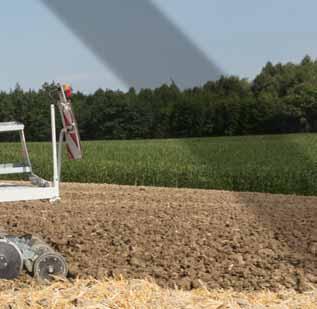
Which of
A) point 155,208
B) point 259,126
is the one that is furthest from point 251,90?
point 155,208

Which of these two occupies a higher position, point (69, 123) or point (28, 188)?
point (69, 123)

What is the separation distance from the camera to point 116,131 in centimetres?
6606

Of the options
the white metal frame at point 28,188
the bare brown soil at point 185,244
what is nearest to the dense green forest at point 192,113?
the bare brown soil at point 185,244

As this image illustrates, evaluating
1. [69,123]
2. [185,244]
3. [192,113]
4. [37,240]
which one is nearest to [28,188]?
[37,240]

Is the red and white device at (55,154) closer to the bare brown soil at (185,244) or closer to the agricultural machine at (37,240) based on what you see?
the agricultural machine at (37,240)

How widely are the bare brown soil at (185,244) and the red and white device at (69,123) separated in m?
0.86

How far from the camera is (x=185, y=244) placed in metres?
5.98

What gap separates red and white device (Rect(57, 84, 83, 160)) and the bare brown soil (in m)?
0.86

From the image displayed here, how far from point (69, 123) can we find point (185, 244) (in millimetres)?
1486

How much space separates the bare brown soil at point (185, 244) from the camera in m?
5.17

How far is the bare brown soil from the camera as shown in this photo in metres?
5.17

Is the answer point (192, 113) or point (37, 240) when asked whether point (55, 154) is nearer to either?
point (37, 240)

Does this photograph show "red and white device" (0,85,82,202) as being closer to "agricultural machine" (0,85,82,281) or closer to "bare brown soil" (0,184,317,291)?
"agricultural machine" (0,85,82,281)

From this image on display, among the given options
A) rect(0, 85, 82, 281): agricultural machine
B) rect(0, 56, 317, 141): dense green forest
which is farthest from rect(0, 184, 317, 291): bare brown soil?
rect(0, 56, 317, 141): dense green forest
